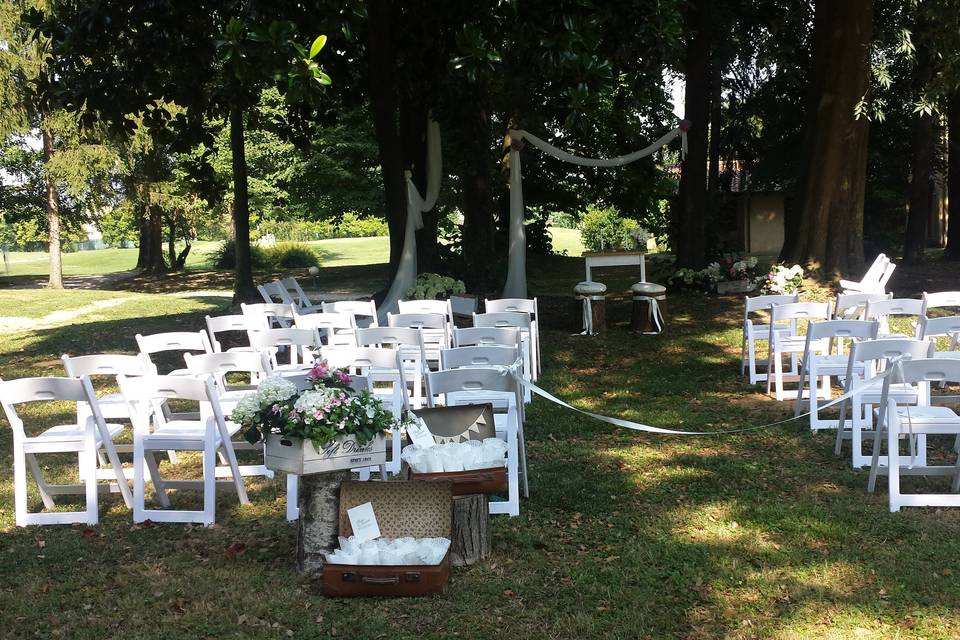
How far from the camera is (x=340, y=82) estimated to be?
15.1 metres

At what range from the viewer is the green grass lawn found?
14.3ft

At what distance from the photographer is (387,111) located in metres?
13.7

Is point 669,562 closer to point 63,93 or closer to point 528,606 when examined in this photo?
point 528,606

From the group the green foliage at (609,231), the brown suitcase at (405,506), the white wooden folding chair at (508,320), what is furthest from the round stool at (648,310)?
the brown suitcase at (405,506)

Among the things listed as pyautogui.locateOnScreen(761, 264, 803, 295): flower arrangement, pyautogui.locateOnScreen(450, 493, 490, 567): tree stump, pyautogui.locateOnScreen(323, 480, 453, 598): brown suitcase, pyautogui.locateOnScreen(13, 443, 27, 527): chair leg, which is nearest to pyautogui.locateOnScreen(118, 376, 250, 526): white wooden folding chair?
pyautogui.locateOnScreen(13, 443, 27, 527): chair leg

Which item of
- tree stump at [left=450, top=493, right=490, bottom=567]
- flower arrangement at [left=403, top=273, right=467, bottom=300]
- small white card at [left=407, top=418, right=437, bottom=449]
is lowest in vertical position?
tree stump at [left=450, top=493, right=490, bottom=567]

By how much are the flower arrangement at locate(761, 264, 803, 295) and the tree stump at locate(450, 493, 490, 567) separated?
35.6 ft

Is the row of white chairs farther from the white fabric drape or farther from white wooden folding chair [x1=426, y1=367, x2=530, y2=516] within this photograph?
the white fabric drape

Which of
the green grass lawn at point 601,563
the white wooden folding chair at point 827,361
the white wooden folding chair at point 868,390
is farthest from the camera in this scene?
the white wooden folding chair at point 827,361

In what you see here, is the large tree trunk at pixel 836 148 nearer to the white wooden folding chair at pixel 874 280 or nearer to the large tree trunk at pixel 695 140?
the large tree trunk at pixel 695 140

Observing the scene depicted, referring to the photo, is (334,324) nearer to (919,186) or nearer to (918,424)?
(918,424)

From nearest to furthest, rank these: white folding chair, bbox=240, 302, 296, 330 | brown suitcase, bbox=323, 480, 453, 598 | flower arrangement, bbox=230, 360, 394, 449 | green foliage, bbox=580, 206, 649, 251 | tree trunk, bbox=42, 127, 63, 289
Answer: flower arrangement, bbox=230, 360, 394, 449, brown suitcase, bbox=323, 480, 453, 598, white folding chair, bbox=240, 302, 296, 330, green foliage, bbox=580, 206, 649, 251, tree trunk, bbox=42, 127, 63, 289

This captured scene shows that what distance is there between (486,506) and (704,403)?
4.46 meters

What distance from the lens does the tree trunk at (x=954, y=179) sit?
21250 millimetres
